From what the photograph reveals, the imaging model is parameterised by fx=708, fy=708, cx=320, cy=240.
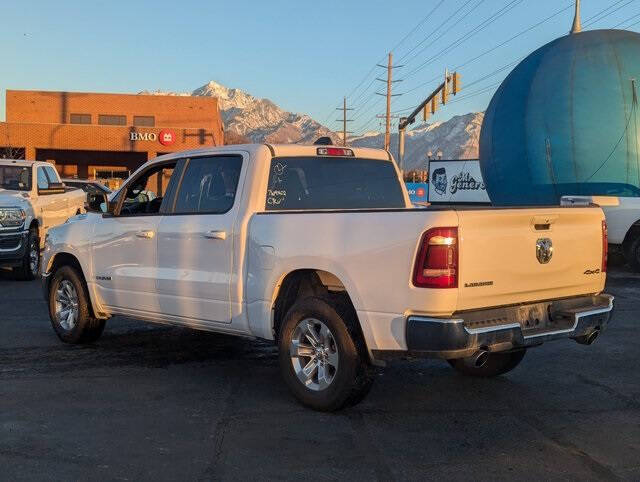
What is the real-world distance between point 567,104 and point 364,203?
15486mm

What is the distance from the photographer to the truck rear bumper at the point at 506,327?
4500 millimetres

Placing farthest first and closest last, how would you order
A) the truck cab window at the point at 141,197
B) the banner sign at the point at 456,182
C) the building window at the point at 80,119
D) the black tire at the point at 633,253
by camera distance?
the building window at the point at 80,119 < the banner sign at the point at 456,182 < the black tire at the point at 633,253 < the truck cab window at the point at 141,197

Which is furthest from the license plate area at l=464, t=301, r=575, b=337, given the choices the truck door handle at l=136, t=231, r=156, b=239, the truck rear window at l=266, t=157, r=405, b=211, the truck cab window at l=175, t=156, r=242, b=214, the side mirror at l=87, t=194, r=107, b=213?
the side mirror at l=87, t=194, r=107, b=213

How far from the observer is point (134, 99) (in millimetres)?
57188

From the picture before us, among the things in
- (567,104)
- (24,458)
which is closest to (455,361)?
(24,458)

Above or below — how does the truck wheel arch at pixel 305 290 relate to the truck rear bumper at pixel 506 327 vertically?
above

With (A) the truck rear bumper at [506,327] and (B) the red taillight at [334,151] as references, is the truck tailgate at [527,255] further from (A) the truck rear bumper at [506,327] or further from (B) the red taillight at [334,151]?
(B) the red taillight at [334,151]

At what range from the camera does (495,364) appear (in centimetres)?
626

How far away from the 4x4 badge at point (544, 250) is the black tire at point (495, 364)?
1.36 meters

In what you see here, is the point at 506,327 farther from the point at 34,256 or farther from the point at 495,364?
the point at 34,256

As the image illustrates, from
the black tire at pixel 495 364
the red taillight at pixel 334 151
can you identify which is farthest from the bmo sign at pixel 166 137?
the black tire at pixel 495 364

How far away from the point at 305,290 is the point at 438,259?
1439mm

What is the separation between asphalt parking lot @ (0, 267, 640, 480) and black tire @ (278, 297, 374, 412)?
13cm

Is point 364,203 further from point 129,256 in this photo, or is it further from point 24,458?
point 24,458
